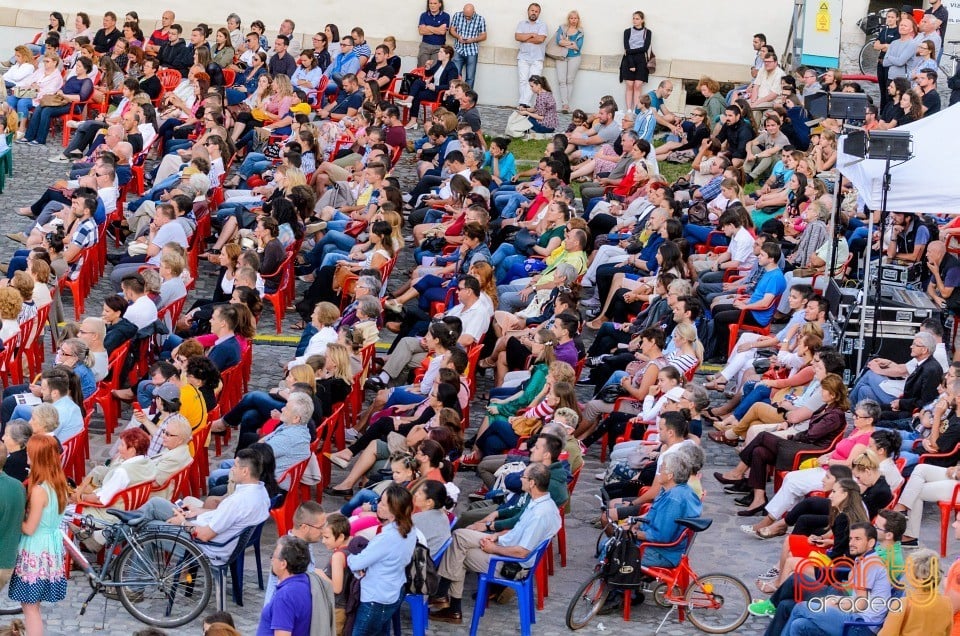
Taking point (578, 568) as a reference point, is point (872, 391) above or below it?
above

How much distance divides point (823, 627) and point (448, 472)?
2.53 m

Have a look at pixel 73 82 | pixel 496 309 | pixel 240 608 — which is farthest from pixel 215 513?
pixel 73 82

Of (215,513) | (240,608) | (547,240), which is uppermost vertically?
(547,240)

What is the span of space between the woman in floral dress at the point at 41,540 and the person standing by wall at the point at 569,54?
14524 millimetres

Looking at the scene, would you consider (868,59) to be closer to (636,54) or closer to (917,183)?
(636,54)

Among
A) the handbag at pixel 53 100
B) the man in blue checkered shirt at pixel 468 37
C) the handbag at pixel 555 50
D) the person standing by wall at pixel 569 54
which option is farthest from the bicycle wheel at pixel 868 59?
the handbag at pixel 53 100

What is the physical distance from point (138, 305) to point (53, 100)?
8.01 metres

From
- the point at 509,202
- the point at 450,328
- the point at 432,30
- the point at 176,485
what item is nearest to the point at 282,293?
the point at 450,328

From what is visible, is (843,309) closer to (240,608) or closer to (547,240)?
(547,240)

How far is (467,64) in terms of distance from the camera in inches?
870

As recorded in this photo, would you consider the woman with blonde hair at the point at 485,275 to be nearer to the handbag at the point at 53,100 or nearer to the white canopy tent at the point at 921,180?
the white canopy tent at the point at 921,180

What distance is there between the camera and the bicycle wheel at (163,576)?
9.06m

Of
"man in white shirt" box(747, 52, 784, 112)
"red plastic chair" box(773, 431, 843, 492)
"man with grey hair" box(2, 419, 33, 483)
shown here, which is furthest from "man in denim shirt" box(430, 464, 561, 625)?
"man in white shirt" box(747, 52, 784, 112)

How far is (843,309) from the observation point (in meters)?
13.2
